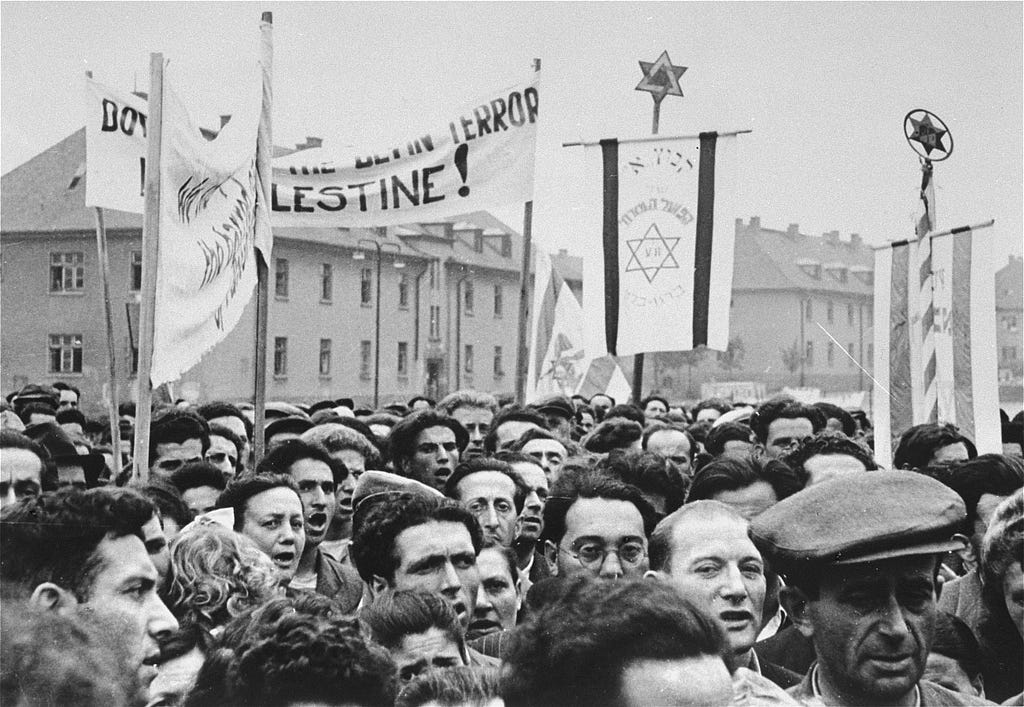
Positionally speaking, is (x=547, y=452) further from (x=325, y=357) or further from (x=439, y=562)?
(x=325, y=357)

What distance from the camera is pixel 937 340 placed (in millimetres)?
6285

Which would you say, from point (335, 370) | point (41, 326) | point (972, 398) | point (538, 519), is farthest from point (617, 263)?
point (335, 370)

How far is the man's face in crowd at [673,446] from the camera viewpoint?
7141mm

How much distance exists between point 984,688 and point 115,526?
2.04m

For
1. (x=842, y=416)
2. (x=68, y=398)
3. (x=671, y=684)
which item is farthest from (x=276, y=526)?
(x=68, y=398)

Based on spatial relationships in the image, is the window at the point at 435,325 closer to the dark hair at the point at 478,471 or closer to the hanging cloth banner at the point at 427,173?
the hanging cloth banner at the point at 427,173

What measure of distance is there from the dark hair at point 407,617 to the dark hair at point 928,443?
132 inches

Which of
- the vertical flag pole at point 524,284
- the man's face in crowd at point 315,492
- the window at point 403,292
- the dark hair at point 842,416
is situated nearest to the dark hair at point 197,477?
the man's face in crowd at point 315,492

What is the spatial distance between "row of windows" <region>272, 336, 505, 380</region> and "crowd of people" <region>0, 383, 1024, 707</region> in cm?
3217

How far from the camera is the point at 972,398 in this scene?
616 centimetres

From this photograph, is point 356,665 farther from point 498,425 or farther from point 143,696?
point 498,425

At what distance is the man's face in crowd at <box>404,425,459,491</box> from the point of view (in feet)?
20.0

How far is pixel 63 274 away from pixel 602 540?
1856 cm

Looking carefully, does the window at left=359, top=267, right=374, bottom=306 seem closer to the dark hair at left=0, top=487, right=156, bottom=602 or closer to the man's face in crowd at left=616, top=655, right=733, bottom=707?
the dark hair at left=0, top=487, right=156, bottom=602
